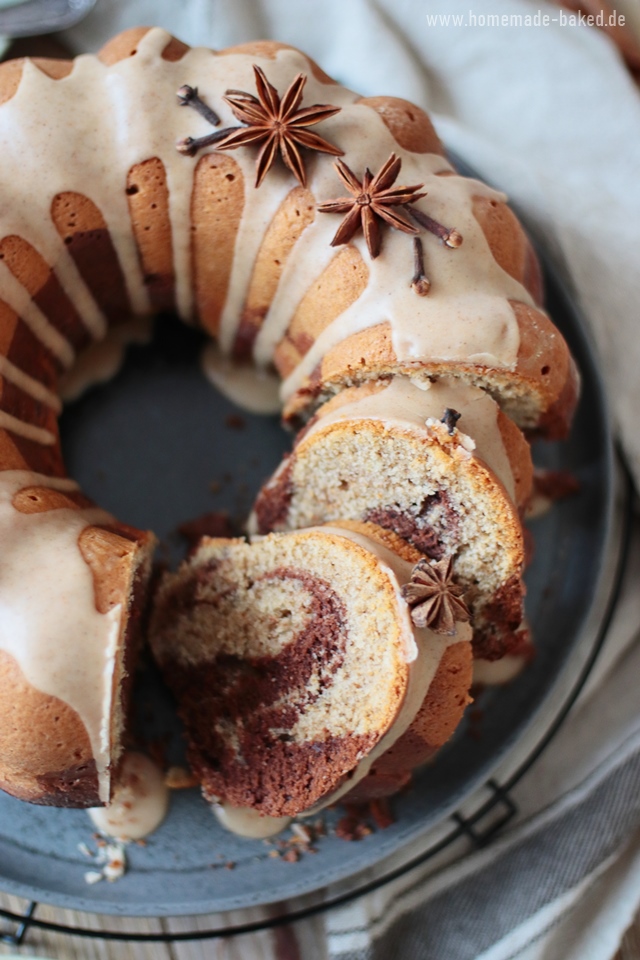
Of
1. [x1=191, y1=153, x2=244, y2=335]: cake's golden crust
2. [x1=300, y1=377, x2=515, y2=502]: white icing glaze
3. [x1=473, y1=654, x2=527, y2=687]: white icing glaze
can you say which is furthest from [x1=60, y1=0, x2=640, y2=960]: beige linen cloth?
[x1=300, y1=377, x2=515, y2=502]: white icing glaze

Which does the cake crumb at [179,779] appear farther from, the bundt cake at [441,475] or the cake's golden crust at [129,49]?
the cake's golden crust at [129,49]

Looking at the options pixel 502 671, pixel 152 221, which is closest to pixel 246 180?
pixel 152 221

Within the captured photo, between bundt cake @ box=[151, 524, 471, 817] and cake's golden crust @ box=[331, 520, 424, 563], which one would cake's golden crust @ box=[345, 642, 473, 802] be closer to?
bundt cake @ box=[151, 524, 471, 817]

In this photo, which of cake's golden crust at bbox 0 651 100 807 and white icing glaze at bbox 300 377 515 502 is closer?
cake's golden crust at bbox 0 651 100 807

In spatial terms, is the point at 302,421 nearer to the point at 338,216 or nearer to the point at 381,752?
the point at 338,216

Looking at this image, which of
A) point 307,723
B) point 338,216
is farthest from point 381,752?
point 338,216

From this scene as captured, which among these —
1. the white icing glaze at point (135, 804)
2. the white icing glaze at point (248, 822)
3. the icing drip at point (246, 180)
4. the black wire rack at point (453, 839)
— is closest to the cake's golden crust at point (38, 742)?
the white icing glaze at point (135, 804)

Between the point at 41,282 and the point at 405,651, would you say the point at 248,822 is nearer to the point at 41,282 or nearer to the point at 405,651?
the point at 405,651

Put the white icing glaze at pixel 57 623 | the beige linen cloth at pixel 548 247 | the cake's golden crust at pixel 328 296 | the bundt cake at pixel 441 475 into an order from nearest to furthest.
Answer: the white icing glaze at pixel 57 623, the bundt cake at pixel 441 475, the cake's golden crust at pixel 328 296, the beige linen cloth at pixel 548 247
